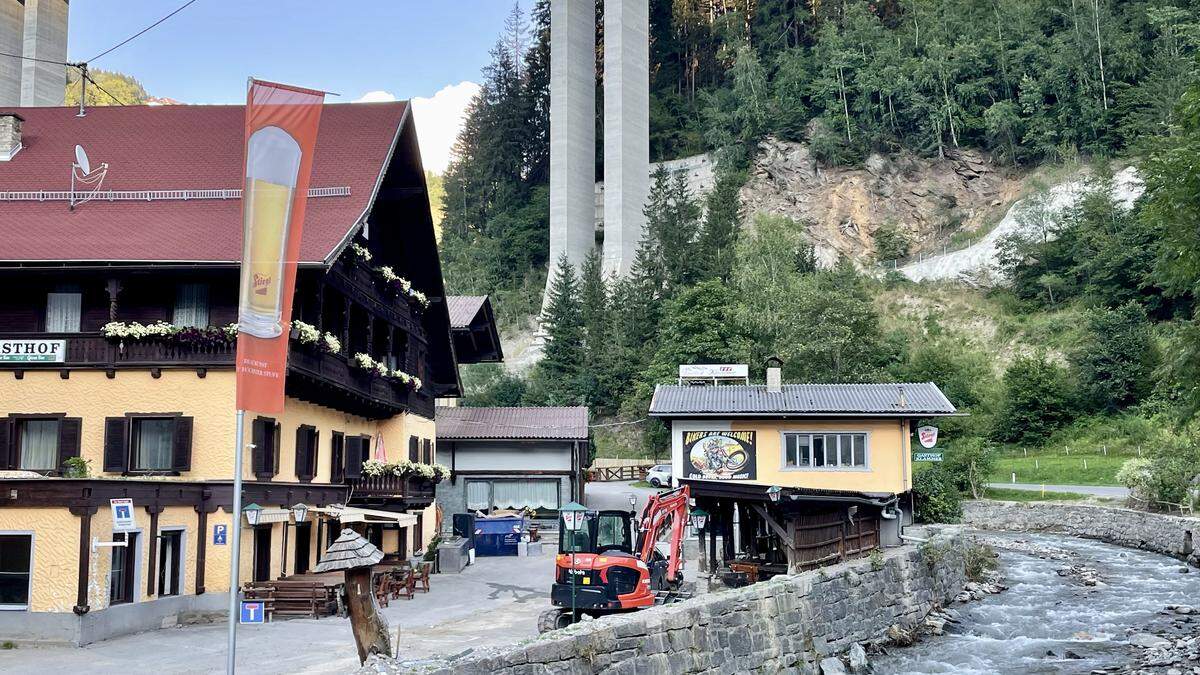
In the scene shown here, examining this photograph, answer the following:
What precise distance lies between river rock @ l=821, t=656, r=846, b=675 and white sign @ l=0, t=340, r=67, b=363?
17.9 meters

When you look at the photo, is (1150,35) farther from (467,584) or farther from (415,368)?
(467,584)

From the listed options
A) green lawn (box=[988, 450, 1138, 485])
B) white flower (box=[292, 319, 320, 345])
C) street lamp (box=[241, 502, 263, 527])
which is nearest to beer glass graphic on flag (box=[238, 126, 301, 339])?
white flower (box=[292, 319, 320, 345])

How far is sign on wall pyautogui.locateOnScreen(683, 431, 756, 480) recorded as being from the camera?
3572cm

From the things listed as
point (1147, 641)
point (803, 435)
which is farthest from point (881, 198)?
point (1147, 641)

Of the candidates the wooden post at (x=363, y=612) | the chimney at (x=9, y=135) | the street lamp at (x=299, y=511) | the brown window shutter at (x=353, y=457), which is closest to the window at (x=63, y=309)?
the street lamp at (x=299, y=511)

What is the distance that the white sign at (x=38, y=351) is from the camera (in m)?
24.6

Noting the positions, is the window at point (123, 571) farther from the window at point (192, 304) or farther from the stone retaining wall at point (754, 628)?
the stone retaining wall at point (754, 628)

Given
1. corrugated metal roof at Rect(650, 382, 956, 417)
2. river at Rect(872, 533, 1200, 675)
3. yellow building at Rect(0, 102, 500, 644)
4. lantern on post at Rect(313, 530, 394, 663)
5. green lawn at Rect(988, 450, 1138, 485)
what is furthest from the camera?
green lawn at Rect(988, 450, 1138, 485)

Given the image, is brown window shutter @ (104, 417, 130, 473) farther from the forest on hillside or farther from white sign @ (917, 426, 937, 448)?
the forest on hillside

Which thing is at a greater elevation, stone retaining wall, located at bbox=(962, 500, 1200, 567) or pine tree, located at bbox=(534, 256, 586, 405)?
pine tree, located at bbox=(534, 256, 586, 405)

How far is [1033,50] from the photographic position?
8694 cm

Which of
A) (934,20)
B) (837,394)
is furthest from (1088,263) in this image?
(837,394)

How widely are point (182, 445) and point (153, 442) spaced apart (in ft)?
3.07

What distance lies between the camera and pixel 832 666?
2147 cm
